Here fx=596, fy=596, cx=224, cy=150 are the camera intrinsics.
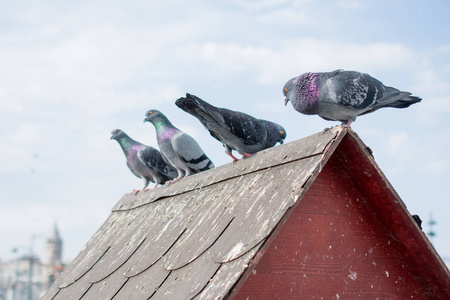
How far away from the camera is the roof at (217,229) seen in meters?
2.48

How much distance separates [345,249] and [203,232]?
0.71m

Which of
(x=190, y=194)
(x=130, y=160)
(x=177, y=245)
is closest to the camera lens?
(x=177, y=245)

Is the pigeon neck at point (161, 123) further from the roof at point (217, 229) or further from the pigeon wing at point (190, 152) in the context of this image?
the roof at point (217, 229)

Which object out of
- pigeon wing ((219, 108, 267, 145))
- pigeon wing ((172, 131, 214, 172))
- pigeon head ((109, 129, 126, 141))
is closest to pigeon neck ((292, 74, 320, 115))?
pigeon wing ((219, 108, 267, 145))

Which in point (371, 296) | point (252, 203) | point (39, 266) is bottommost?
point (371, 296)

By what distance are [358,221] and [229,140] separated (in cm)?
274

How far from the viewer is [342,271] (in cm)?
287

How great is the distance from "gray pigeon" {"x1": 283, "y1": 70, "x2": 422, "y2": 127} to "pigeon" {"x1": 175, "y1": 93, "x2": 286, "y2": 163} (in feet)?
1.89

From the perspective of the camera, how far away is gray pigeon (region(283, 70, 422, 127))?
5.03 meters

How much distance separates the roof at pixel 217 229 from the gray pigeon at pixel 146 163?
20.1ft

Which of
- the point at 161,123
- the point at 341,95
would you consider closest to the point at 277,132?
the point at 341,95

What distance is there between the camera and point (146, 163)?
1035 cm

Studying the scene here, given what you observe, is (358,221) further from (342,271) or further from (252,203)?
(252,203)

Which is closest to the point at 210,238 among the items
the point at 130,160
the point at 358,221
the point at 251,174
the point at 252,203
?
the point at 252,203
